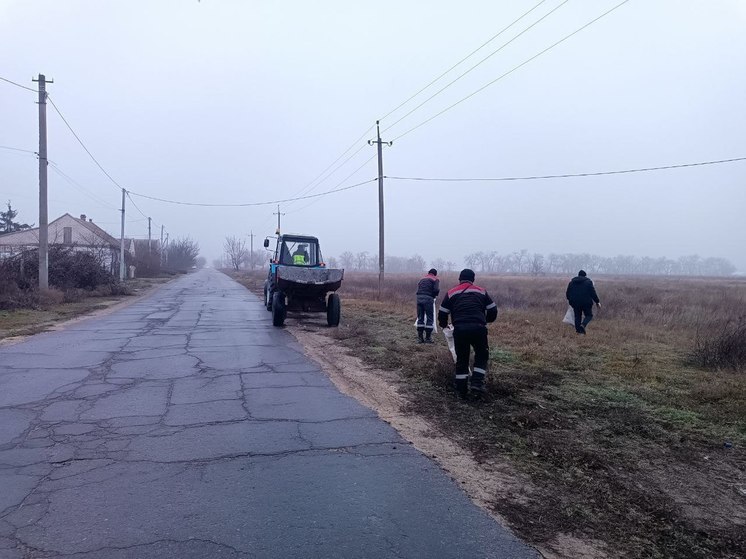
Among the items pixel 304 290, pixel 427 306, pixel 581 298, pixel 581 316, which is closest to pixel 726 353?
pixel 581 298

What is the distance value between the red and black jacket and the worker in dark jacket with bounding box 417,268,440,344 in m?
5.09

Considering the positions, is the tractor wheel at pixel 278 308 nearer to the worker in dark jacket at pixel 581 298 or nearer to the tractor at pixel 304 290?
the tractor at pixel 304 290

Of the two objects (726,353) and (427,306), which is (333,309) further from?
(726,353)

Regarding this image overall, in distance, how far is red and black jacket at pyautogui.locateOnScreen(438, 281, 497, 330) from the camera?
7.90 m

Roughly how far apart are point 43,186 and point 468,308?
2298 centimetres

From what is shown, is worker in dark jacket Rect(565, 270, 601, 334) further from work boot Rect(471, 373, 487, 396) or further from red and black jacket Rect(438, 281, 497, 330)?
work boot Rect(471, 373, 487, 396)

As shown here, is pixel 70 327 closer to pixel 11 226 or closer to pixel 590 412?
pixel 590 412

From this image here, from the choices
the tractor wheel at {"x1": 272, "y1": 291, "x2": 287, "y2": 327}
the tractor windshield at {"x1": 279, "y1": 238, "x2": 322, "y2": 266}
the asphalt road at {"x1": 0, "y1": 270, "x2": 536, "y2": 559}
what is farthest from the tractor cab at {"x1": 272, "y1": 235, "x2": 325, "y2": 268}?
the asphalt road at {"x1": 0, "y1": 270, "x2": 536, "y2": 559}

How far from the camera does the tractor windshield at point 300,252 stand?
19.7 meters

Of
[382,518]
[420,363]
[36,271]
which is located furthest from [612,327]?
[36,271]

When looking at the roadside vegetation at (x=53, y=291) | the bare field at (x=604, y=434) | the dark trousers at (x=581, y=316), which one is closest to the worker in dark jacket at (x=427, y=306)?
the bare field at (x=604, y=434)

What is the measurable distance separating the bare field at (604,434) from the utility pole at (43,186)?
17457 mm

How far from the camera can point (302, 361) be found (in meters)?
11.2

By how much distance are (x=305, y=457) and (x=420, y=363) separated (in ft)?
16.9
